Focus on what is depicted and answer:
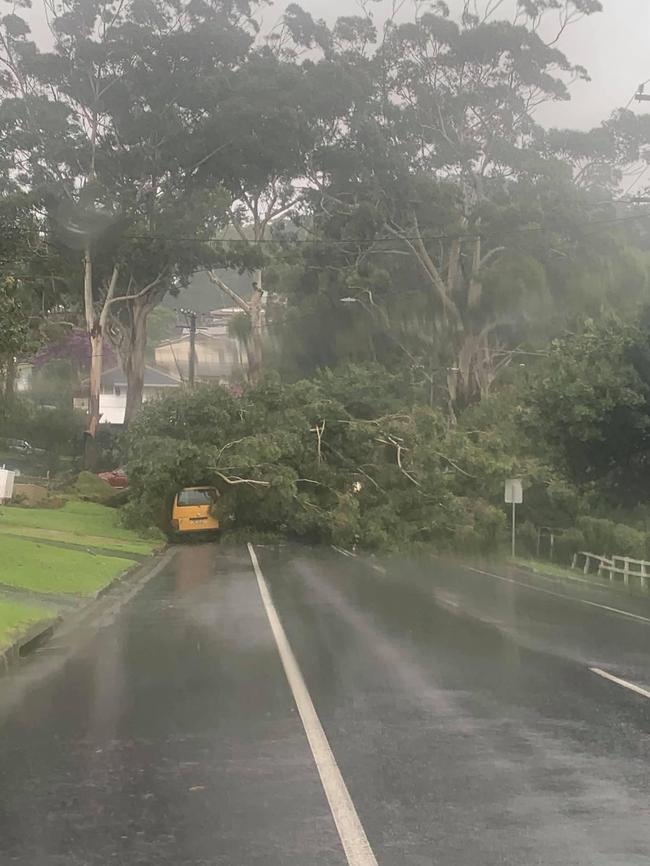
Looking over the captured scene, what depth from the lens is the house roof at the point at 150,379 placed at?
3433 inches

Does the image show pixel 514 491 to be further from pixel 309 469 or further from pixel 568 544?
pixel 309 469

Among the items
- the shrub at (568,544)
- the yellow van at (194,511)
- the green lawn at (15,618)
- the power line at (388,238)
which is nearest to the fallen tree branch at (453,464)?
the shrub at (568,544)

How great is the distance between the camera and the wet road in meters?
5.29

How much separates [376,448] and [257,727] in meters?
23.8

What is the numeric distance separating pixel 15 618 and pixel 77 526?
1812 centimetres

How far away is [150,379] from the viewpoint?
3489 inches

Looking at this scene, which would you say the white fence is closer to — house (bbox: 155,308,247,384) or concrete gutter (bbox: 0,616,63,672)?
concrete gutter (bbox: 0,616,63,672)

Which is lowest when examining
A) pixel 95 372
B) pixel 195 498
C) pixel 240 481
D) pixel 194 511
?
pixel 194 511

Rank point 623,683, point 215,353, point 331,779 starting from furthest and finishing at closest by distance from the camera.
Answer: point 215,353 → point 623,683 → point 331,779

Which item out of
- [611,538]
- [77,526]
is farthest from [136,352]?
[611,538]

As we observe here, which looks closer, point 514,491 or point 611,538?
point 514,491

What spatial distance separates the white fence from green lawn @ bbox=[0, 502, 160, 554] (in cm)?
1287

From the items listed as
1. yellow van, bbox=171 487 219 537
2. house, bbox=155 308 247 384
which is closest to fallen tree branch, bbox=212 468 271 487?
yellow van, bbox=171 487 219 537

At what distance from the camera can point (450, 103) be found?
4712cm
